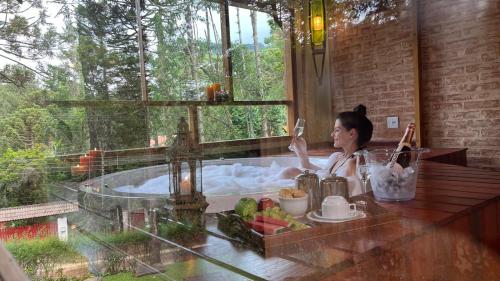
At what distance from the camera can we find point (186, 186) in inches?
49.1

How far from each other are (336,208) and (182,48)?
2.29 ft

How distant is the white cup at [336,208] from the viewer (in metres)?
1.07

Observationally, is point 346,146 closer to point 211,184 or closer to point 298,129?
point 298,129

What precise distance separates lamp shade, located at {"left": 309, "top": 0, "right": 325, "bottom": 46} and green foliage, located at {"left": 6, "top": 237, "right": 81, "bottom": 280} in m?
1.17

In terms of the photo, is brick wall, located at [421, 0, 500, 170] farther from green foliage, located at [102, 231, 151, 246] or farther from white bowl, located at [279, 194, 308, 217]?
green foliage, located at [102, 231, 151, 246]

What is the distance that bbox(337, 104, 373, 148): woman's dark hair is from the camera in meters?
1.45

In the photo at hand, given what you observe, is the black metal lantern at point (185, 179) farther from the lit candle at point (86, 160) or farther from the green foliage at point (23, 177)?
the green foliage at point (23, 177)

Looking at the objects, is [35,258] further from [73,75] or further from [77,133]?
[73,75]

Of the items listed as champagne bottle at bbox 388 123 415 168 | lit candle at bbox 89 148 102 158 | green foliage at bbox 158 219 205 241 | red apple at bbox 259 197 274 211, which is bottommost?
green foliage at bbox 158 219 205 241

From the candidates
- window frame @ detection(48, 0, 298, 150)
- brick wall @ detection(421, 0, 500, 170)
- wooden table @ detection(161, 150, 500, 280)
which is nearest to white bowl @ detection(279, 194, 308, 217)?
wooden table @ detection(161, 150, 500, 280)

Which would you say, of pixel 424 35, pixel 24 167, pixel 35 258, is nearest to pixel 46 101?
pixel 24 167

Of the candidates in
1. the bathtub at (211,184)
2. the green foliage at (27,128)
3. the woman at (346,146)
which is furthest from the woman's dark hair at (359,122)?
the green foliage at (27,128)

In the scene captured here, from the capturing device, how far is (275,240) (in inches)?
35.8

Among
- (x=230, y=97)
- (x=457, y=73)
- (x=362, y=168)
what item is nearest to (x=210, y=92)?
(x=230, y=97)
